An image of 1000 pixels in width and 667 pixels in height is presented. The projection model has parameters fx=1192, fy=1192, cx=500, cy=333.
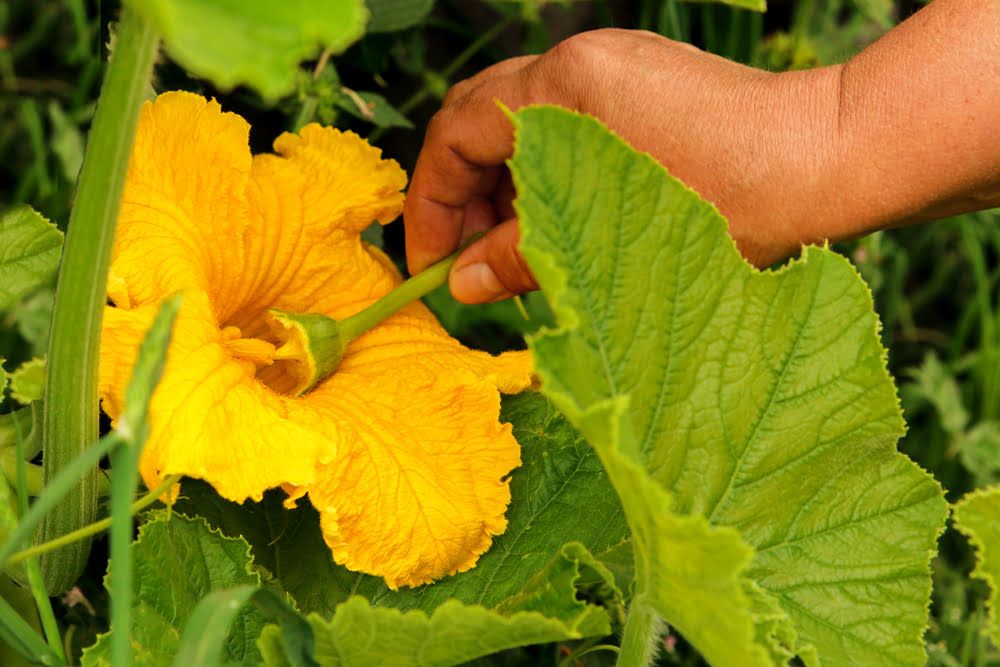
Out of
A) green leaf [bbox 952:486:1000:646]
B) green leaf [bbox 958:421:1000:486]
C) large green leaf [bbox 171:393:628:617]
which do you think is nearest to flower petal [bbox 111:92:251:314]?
large green leaf [bbox 171:393:628:617]

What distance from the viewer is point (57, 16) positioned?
8.41 feet

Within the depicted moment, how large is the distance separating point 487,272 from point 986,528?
0.61 metres

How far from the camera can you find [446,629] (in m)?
0.89

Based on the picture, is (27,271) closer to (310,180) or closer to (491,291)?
(310,180)

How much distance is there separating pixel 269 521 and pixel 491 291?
1.19 feet

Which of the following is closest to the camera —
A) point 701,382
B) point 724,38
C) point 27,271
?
point 701,382

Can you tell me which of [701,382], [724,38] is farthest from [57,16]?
[701,382]

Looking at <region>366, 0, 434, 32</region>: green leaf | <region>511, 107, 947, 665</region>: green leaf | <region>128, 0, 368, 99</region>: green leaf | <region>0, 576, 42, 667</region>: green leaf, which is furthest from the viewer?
<region>366, 0, 434, 32</region>: green leaf

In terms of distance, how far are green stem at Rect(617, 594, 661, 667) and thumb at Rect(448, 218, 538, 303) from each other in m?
0.46

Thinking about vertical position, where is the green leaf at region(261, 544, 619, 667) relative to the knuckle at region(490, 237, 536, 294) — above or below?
below

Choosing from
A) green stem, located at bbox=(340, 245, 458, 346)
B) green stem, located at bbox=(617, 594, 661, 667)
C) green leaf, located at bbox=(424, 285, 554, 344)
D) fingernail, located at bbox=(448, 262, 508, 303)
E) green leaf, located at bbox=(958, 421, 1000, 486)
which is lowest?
green stem, located at bbox=(617, 594, 661, 667)

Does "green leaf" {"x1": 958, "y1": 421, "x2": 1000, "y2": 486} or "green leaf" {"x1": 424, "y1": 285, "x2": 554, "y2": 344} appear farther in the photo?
"green leaf" {"x1": 958, "y1": 421, "x2": 1000, "y2": 486}

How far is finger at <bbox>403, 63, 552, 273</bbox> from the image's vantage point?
1.43 m

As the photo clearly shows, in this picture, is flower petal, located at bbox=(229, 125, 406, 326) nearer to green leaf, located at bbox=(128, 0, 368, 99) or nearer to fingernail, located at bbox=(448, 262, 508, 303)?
fingernail, located at bbox=(448, 262, 508, 303)
